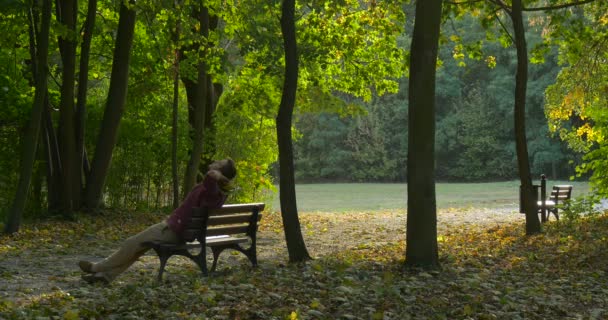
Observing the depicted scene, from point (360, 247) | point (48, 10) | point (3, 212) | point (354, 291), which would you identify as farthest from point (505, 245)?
point (3, 212)

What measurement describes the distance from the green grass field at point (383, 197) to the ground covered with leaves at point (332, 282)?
1775 cm

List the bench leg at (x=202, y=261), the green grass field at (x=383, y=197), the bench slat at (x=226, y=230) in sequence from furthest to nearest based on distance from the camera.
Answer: the green grass field at (x=383, y=197) < the bench slat at (x=226, y=230) < the bench leg at (x=202, y=261)

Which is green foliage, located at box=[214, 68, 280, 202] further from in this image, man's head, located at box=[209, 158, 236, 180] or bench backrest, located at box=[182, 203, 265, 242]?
man's head, located at box=[209, 158, 236, 180]

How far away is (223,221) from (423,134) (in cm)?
262

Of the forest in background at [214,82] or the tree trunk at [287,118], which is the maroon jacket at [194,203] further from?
the forest in background at [214,82]

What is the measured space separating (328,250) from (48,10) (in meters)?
6.30

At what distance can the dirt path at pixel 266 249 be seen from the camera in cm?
941

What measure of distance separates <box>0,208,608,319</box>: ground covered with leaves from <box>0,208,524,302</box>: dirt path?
3 centimetres

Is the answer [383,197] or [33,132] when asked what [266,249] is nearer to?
[33,132]

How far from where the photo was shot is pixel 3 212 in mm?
17625

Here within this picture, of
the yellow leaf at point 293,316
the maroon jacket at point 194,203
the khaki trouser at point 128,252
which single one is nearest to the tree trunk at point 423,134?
the maroon jacket at point 194,203

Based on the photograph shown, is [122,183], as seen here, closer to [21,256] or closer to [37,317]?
[21,256]

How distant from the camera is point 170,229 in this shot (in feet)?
A: 31.1

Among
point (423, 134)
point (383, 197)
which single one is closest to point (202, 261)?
point (423, 134)
